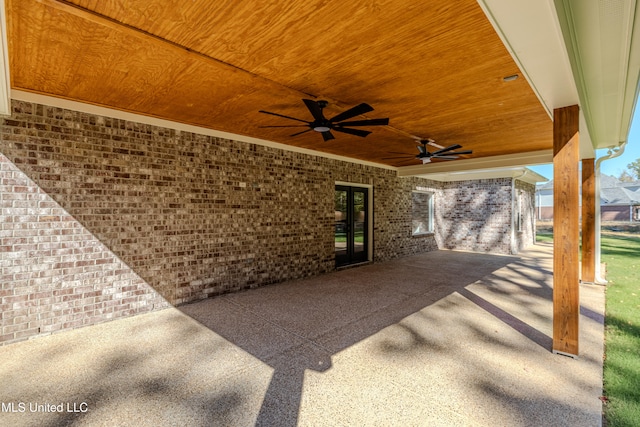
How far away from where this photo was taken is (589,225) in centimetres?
562

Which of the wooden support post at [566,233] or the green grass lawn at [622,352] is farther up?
the wooden support post at [566,233]

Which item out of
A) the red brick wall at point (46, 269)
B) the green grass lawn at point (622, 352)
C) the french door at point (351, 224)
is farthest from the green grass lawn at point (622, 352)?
the red brick wall at point (46, 269)

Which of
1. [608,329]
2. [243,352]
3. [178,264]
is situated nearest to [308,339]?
[243,352]

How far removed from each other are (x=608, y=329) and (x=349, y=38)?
4.39m

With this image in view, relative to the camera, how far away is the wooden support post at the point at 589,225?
5.57m

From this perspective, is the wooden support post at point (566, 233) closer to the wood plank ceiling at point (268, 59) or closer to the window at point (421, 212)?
the wood plank ceiling at point (268, 59)

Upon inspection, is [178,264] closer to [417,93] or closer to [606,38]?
[417,93]

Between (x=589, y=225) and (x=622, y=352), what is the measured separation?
11.8 ft

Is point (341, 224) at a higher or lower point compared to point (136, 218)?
lower

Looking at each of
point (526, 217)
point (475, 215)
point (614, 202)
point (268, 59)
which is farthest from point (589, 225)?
point (614, 202)

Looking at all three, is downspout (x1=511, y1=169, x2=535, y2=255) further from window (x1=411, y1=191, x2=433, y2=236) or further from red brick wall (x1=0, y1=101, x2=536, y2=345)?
red brick wall (x1=0, y1=101, x2=536, y2=345)

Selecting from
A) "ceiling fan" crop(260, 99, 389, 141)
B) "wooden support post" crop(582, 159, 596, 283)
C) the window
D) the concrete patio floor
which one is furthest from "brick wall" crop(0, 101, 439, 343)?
"wooden support post" crop(582, 159, 596, 283)

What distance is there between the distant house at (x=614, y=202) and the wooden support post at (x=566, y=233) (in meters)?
29.9

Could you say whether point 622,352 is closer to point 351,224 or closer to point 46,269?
point 351,224
